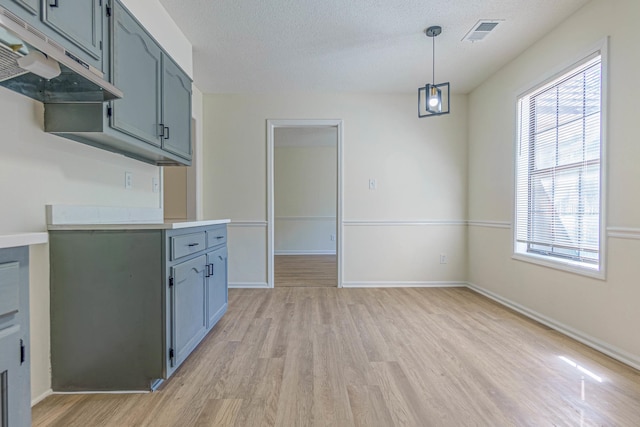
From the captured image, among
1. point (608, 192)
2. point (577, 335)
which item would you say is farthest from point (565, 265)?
point (608, 192)

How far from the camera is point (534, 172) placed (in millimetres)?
2951

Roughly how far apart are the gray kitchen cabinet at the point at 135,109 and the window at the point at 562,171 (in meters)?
3.00

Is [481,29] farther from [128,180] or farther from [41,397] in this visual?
[41,397]

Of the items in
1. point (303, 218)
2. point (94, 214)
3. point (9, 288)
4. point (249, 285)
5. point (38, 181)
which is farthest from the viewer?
point (303, 218)

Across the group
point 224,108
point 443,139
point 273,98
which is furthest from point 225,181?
point 443,139

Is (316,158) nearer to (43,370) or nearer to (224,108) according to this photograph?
(224,108)

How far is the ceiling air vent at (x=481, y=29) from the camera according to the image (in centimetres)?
250

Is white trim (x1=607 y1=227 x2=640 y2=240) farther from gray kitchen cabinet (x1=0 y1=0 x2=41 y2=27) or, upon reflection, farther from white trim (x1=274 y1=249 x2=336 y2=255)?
white trim (x1=274 y1=249 x2=336 y2=255)

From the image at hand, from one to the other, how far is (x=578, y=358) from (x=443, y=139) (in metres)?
2.76

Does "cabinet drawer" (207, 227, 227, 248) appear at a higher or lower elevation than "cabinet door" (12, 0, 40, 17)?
lower

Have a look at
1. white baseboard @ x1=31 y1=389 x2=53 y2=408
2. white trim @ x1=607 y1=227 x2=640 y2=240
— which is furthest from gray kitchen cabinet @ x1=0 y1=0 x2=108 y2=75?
white trim @ x1=607 y1=227 x2=640 y2=240

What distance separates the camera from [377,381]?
178cm

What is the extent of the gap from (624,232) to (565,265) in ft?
1.85

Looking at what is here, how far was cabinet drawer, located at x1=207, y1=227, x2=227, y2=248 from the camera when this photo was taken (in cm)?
238
